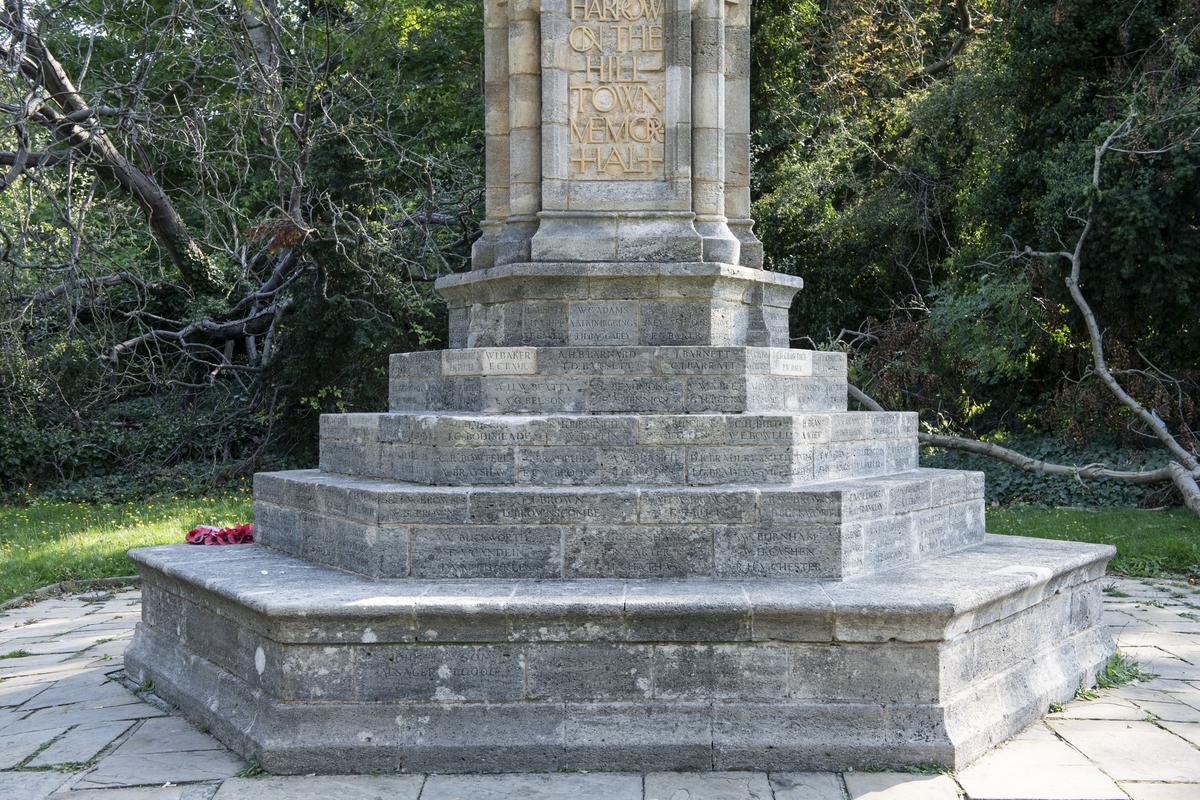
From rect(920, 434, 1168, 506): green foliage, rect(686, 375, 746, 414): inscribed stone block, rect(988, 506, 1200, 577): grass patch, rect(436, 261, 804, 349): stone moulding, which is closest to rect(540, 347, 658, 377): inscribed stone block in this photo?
rect(686, 375, 746, 414): inscribed stone block

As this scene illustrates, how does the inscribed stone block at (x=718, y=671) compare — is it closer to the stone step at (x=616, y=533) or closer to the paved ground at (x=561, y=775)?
the paved ground at (x=561, y=775)

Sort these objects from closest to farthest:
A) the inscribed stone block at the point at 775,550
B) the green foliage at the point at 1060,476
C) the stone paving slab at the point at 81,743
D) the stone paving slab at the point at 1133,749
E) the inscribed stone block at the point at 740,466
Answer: the stone paving slab at the point at 1133,749 → the stone paving slab at the point at 81,743 → the inscribed stone block at the point at 775,550 → the inscribed stone block at the point at 740,466 → the green foliage at the point at 1060,476

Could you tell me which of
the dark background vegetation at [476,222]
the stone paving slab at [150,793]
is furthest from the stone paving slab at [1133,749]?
the dark background vegetation at [476,222]

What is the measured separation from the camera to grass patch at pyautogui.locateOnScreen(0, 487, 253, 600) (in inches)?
376

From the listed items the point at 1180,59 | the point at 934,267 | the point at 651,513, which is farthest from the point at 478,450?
the point at 934,267

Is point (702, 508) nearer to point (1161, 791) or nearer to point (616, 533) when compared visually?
point (616, 533)

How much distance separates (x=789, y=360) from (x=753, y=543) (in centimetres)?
142

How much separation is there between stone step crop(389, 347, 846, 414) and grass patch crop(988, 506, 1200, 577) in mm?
4698

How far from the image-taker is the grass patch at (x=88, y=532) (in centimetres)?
955

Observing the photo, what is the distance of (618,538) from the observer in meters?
5.14

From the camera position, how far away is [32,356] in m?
14.1

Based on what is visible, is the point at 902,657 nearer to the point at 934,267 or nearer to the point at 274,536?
the point at 274,536

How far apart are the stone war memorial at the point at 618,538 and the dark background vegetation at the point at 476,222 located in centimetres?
729

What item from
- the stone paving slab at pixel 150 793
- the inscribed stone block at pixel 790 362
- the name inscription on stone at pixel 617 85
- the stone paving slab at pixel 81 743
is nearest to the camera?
the stone paving slab at pixel 150 793
